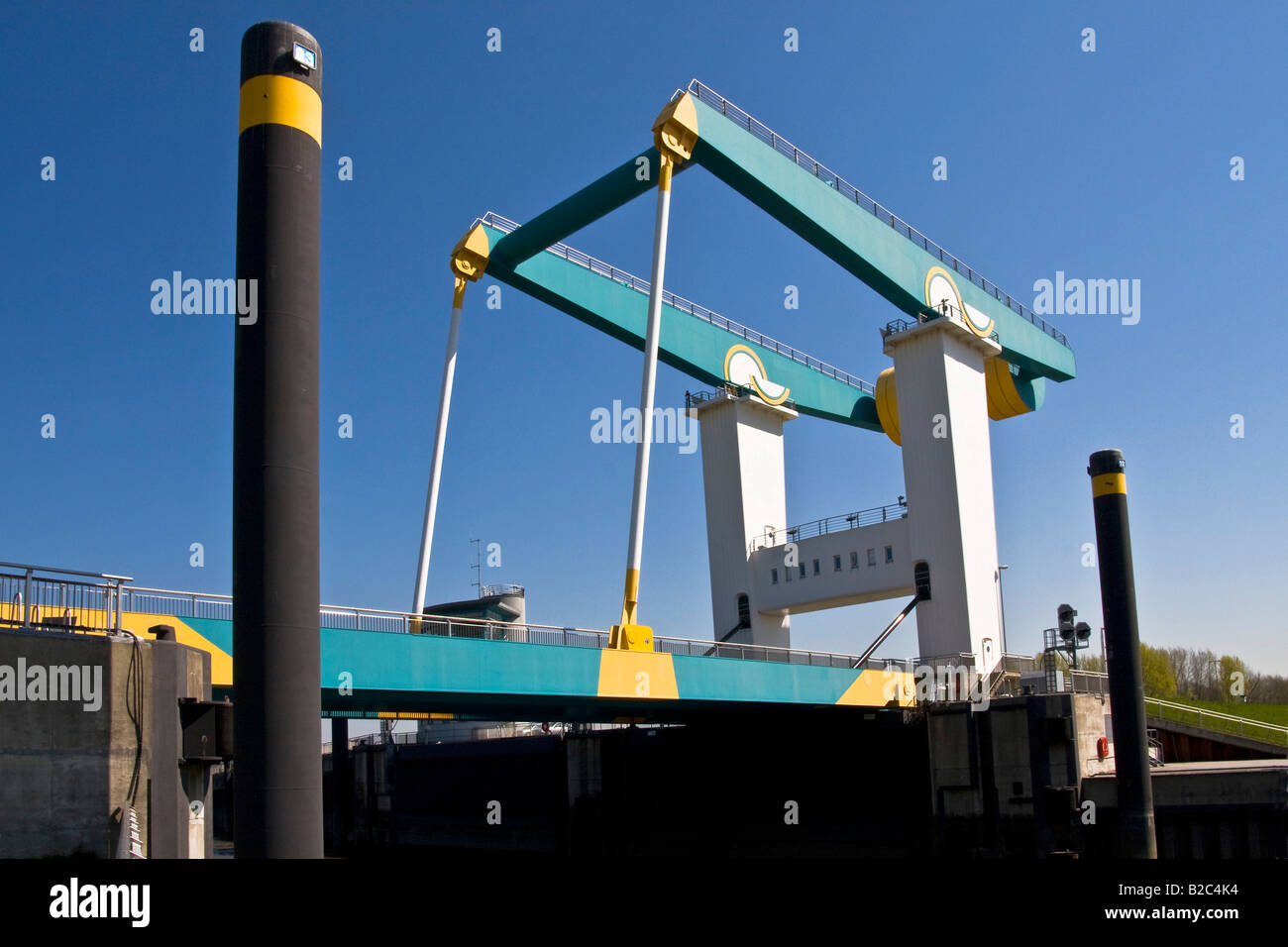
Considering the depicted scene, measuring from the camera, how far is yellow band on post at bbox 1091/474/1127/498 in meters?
25.8

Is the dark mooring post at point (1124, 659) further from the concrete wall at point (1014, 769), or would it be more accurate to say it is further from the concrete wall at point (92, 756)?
the concrete wall at point (92, 756)

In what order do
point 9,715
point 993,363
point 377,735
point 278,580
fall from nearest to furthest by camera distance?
point 278,580, point 9,715, point 993,363, point 377,735

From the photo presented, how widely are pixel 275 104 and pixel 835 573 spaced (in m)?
32.3

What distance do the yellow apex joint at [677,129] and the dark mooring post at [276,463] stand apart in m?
19.4

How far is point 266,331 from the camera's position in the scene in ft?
29.8

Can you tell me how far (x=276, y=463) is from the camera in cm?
889

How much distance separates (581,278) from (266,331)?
1015 inches

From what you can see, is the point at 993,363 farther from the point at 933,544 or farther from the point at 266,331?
the point at 266,331

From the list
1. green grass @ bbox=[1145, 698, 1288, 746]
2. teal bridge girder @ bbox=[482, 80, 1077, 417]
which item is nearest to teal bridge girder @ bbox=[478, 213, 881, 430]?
teal bridge girder @ bbox=[482, 80, 1077, 417]

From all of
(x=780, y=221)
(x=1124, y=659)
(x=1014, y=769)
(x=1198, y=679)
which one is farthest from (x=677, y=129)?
(x=1198, y=679)

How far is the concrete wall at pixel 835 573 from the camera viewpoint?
3800cm

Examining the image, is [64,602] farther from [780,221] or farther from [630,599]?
[780,221]
